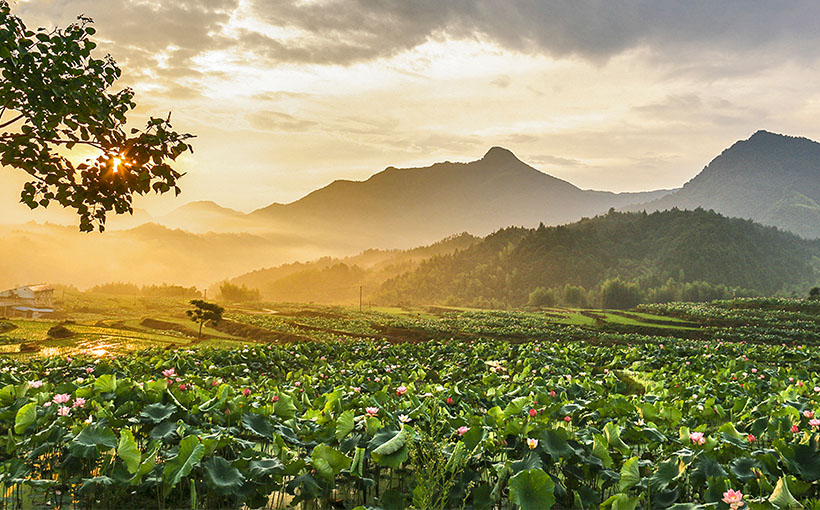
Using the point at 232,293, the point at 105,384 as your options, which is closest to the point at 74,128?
the point at 105,384

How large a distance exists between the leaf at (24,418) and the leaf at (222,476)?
1.59 m

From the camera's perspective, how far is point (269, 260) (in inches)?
7500

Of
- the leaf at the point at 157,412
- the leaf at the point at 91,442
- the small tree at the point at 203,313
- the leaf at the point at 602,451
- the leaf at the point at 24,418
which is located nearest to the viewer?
the leaf at the point at 91,442

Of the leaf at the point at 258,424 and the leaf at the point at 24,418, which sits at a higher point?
the leaf at the point at 24,418

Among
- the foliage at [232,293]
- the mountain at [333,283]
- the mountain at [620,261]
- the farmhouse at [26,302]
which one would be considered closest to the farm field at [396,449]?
the farmhouse at [26,302]

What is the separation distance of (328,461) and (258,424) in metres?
1.17

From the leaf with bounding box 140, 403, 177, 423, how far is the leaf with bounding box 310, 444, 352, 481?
1.56 m

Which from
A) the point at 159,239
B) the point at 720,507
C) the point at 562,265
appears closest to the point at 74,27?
the point at 720,507

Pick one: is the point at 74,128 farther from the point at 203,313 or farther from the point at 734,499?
the point at 203,313

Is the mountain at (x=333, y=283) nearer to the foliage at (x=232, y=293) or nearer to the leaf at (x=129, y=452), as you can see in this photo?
the foliage at (x=232, y=293)

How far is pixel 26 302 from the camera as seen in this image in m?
27.0

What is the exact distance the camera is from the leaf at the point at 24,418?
3869mm

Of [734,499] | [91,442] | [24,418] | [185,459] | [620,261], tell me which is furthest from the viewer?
[620,261]

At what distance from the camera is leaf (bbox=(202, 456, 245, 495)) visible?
3.23 m
